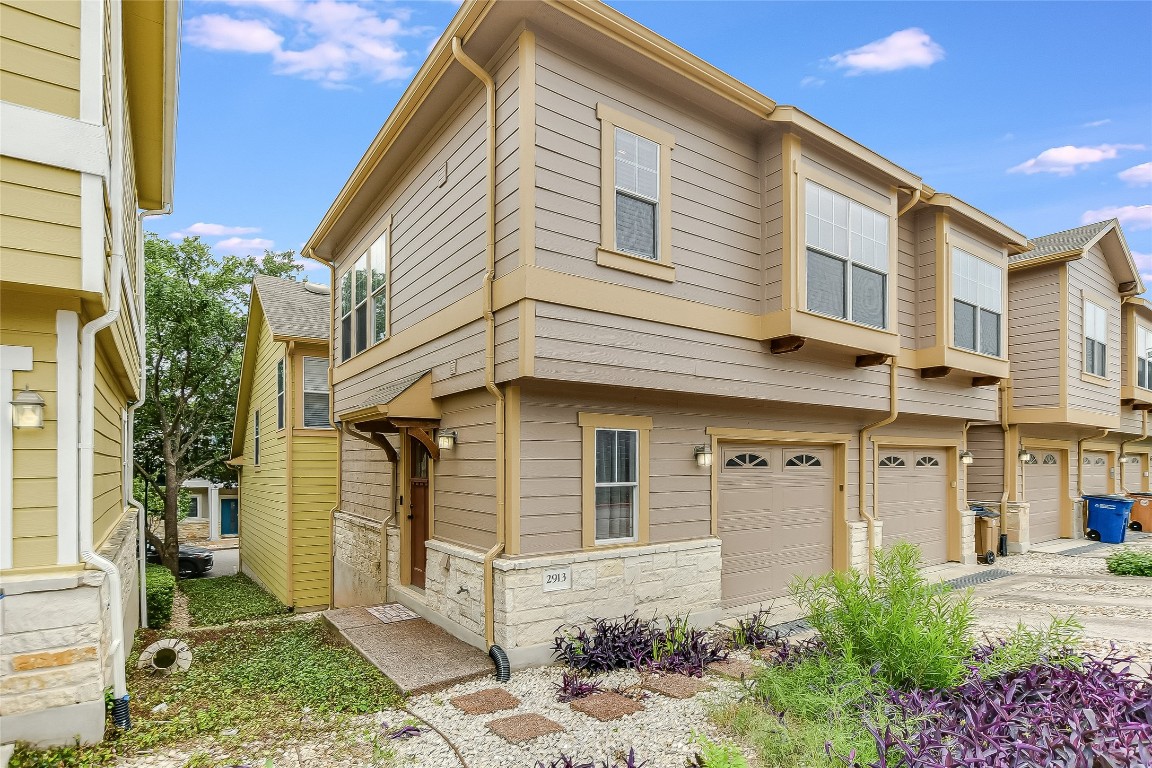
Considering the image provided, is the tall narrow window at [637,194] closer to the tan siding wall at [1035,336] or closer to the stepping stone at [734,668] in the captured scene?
the stepping stone at [734,668]

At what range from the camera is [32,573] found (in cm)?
406

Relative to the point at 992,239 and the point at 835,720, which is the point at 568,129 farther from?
the point at 992,239

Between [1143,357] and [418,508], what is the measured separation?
63.3 feet

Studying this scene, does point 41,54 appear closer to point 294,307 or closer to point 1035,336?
point 294,307

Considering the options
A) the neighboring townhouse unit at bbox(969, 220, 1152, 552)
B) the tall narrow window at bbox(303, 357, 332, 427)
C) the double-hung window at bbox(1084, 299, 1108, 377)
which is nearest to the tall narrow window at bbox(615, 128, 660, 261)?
the tall narrow window at bbox(303, 357, 332, 427)

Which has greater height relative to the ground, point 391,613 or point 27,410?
point 27,410

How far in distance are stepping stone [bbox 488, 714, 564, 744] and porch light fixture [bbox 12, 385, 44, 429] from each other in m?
3.66

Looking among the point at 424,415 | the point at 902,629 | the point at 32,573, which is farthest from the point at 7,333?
the point at 902,629

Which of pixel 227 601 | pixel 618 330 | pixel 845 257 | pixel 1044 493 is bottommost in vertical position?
pixel 227 601

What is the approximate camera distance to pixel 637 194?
656 cm

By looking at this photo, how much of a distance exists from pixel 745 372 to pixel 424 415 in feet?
12.3

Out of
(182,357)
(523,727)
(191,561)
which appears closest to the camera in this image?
(523,727)

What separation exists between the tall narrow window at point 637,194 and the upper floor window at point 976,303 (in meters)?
6.29

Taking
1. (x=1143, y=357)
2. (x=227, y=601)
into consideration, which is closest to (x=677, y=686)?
(x=227, y=601)
